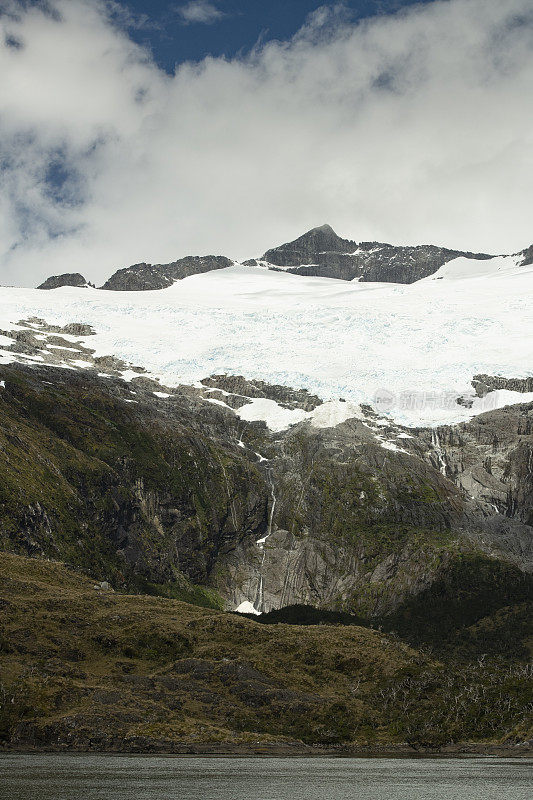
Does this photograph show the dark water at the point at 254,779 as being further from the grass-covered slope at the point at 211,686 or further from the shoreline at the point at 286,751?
the grass-covered slope at the point at 211,686

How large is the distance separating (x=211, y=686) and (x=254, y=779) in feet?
162

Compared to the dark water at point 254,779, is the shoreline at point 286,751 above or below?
below

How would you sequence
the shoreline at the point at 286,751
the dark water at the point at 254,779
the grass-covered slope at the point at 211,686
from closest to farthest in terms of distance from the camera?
the dark water at the point at 254,779
the shoreline at the point at 286,751
the grass-covered slope at the point at 211,686

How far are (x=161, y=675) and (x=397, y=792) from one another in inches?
2587

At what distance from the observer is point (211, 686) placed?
5989 inches

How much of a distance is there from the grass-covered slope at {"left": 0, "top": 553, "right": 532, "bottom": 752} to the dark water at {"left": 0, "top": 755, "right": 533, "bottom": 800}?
10316mm

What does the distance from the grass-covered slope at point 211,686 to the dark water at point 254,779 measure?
10.3 metres

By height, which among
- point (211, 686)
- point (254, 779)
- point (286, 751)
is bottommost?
point (286, 751)

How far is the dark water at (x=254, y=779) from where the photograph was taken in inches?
3465

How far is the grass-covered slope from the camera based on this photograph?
132375 mm

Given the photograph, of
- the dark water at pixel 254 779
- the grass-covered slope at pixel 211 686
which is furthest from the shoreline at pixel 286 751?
the dark water at pixel 254 779

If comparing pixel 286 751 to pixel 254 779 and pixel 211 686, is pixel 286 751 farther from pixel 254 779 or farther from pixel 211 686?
pixel 254 779

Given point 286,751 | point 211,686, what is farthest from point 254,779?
point 211,686

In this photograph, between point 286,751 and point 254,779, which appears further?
point 286,751
